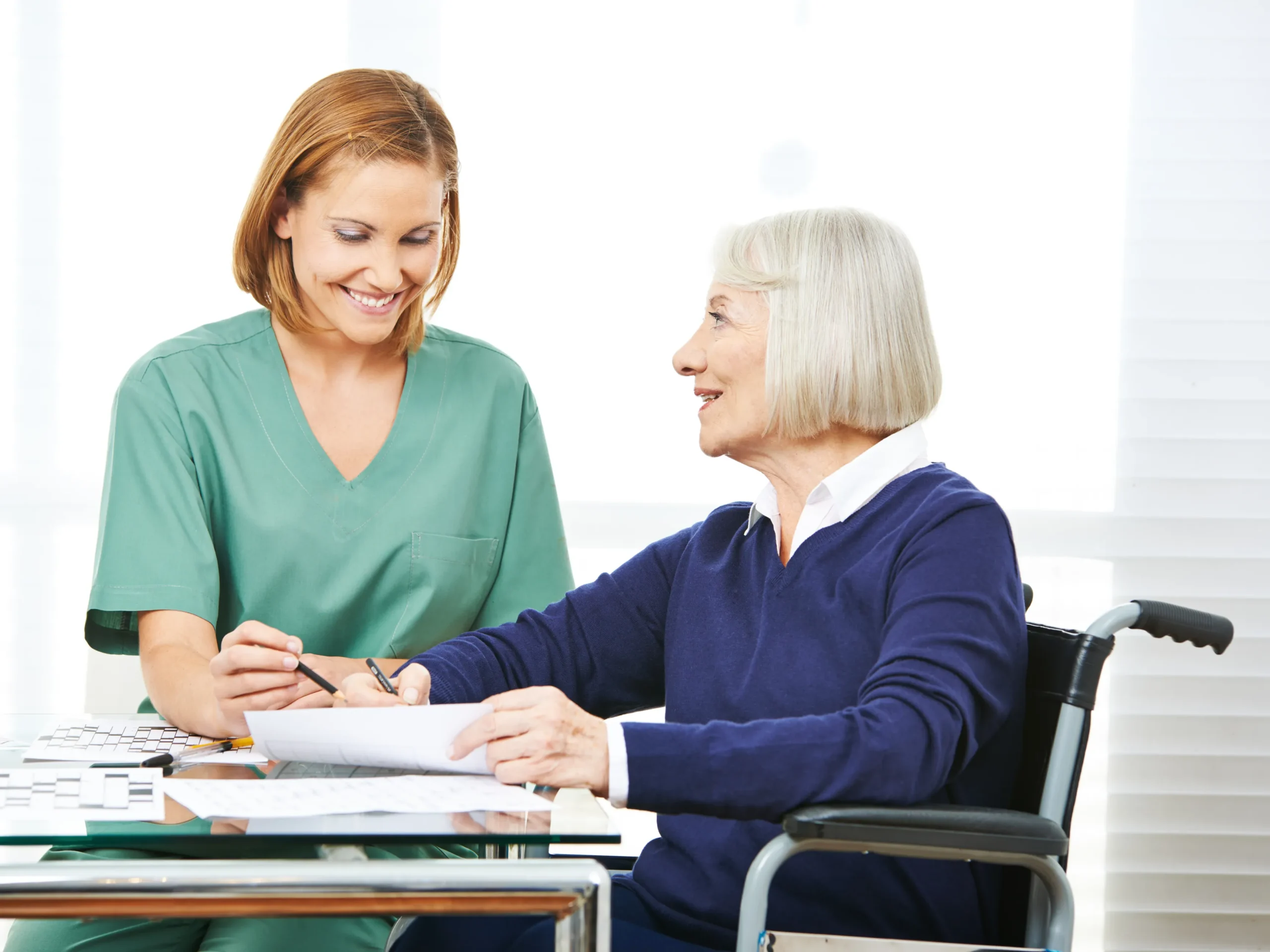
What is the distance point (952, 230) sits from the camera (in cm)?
258

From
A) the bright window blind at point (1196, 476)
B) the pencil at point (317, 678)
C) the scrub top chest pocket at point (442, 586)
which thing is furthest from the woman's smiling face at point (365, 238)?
the bright window blind at point (1196, 476)

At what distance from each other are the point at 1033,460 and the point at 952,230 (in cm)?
51

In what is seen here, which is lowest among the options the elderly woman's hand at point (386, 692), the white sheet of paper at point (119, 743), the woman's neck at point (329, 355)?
the white sheet of paper at point (119, 743)

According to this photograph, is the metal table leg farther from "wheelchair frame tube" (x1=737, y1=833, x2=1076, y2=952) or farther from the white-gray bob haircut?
the white-gray bob haircut

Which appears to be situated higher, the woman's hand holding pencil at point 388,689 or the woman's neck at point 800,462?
the woman's neck at point 800,462

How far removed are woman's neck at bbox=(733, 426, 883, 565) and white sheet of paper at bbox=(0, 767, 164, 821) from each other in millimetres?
702

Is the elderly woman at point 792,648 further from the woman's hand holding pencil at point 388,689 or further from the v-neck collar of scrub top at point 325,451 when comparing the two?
the v-neck collar of scrub top at point 325,451

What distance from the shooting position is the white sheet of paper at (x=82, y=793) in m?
0.99

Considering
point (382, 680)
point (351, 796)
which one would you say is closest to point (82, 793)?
point (351, 796)

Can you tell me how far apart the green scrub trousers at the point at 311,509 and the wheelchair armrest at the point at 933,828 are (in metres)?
0.78

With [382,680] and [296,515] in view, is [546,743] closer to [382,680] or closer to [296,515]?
[382,680]

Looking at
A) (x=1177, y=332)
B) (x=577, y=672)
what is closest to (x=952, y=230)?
(x=1177, y=332)

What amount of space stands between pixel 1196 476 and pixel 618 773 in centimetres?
191

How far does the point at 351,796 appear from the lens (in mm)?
1037
